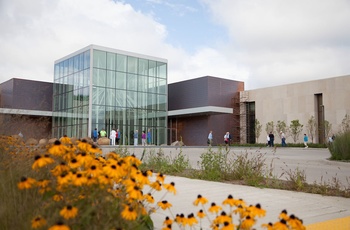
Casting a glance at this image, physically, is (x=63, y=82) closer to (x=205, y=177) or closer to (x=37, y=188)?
(x=205, y=177)

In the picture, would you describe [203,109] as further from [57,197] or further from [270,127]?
[57,197]

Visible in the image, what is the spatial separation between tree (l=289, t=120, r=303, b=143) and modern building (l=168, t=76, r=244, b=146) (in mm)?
7524

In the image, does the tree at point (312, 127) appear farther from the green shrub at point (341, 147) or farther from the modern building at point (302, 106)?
the green shrub at point (341, 147)

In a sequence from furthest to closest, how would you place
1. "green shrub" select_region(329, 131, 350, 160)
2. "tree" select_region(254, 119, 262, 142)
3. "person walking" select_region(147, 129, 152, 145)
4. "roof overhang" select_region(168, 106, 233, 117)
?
"tree" select_region(254, 119, 262, 142) < "roof overhang" select_region(168, 106, 233, 117) < "person walking" select_region(147, 129, 152, 145) < "green shrub" select_region(329, 131, 350, 160)

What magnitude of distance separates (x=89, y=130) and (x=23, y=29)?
849 inches

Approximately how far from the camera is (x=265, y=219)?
14.7ft

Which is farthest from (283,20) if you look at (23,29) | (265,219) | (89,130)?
(89,130)

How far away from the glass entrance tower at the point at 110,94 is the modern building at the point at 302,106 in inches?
490

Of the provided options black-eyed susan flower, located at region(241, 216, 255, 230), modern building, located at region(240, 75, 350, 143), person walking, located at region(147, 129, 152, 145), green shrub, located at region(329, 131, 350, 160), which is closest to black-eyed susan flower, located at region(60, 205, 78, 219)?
black-eyed susan flower, located at region(241, 216, 255, 230)

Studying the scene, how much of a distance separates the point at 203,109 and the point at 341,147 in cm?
2681

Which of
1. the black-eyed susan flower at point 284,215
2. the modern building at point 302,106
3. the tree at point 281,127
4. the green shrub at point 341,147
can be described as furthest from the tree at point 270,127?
the black-eyed susan flower at point 284,215

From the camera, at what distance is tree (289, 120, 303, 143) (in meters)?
40.0

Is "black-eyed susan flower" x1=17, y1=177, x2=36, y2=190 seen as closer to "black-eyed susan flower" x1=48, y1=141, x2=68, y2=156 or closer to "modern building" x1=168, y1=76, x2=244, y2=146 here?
"black-eyed susan flower" x1=48, y1=141, x2=68, y2=156

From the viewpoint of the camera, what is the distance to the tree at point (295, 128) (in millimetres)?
39956
